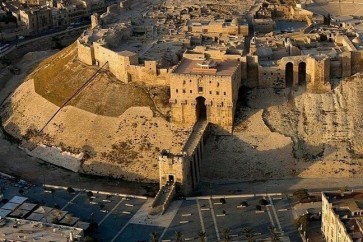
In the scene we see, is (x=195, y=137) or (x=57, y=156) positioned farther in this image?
(x=57, y=156)

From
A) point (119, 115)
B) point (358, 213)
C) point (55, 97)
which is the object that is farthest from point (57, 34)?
point (358, 213)

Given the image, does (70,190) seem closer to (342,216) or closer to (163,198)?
(163,198)

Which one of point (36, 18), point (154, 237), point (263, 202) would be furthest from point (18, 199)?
point (36, 18)

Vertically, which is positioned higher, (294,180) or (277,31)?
(277,31)

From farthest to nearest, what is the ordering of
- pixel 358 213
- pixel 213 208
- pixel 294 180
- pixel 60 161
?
1. pixel 60 161
2. pixel 294 180
3. pixel 213 208
4. pixel 358 213

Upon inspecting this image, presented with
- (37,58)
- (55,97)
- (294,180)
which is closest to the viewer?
(294,180)

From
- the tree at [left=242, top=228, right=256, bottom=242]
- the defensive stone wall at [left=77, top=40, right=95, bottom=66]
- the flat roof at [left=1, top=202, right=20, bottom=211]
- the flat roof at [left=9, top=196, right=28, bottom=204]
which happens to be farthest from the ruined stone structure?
the defensive stone wall at [left=77, top=40, right=95, bottom=66]

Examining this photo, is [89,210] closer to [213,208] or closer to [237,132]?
[213,208]
